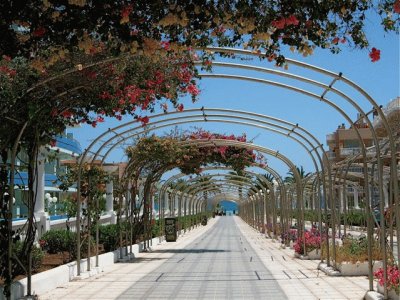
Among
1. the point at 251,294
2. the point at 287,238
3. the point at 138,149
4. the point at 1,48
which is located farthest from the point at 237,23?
the point at 287,238

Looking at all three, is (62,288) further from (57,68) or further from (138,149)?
(138,149)

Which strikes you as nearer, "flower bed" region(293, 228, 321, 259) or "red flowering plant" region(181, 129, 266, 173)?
"flower bed" region(293, 228, 321, 259)

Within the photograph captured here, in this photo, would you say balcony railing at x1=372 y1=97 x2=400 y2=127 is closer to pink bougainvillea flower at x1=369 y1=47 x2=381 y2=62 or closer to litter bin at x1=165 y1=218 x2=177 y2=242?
litter bin at x1=165 y1=218 x2=177 y2=242

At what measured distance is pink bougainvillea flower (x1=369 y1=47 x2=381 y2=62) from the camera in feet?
17.3

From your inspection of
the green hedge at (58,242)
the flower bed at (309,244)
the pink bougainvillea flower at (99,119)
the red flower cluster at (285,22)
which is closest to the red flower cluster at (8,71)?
the pink bougainvillea flower at (99,119)

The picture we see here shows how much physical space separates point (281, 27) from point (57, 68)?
12.4 ft

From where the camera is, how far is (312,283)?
35.3 feet

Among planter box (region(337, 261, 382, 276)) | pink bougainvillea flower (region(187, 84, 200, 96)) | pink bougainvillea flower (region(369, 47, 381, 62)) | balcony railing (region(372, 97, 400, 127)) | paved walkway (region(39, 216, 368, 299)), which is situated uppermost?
balcony railing (region(372, 97, 400, 127))

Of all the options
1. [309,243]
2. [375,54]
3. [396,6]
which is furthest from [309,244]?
[396,6]

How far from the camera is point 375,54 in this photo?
5.28m

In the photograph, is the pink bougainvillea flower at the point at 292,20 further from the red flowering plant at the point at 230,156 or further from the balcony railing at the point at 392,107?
the balcony railing at the point at 392,107

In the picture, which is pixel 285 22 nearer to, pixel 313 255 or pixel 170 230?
pixel 313 255

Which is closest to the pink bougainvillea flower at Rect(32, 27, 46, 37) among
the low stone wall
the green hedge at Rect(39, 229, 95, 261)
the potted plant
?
the low stone wall

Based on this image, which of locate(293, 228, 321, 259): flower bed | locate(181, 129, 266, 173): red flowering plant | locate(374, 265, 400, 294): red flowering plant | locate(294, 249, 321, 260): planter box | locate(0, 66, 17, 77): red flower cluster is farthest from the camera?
locate(181, 129, 266, 173): red flowering plant
